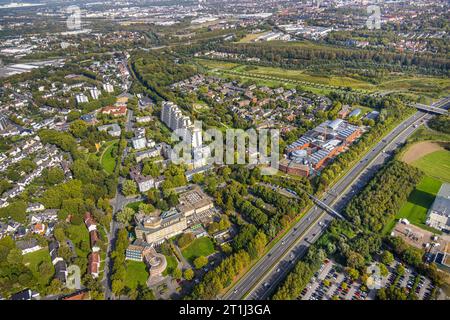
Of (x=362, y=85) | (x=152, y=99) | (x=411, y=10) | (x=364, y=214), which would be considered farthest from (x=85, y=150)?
(x=411, y=10)

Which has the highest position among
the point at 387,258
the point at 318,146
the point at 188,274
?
the point at 318,146

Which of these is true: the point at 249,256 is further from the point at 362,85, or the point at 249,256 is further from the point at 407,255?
the point at 362,85

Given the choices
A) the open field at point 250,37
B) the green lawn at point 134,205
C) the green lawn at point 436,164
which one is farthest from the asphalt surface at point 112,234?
the open field at point 250,37

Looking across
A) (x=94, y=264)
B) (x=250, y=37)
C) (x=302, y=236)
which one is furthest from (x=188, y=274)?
(x=250, y=37)

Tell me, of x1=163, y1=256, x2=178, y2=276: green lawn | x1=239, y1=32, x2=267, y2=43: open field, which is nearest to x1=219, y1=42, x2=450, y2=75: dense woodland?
x1=239, y1=32, x2=267, y2=43: open field

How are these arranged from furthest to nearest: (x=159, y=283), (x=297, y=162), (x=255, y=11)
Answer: (x=255, y=11), (x=297, y=162), (x=159, y=283)

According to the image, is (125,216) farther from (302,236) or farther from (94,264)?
(302,236)

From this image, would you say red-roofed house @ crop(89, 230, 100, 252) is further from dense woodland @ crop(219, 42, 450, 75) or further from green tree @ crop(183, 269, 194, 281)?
dense woodland @ crop(219, 42, 450, 75)
